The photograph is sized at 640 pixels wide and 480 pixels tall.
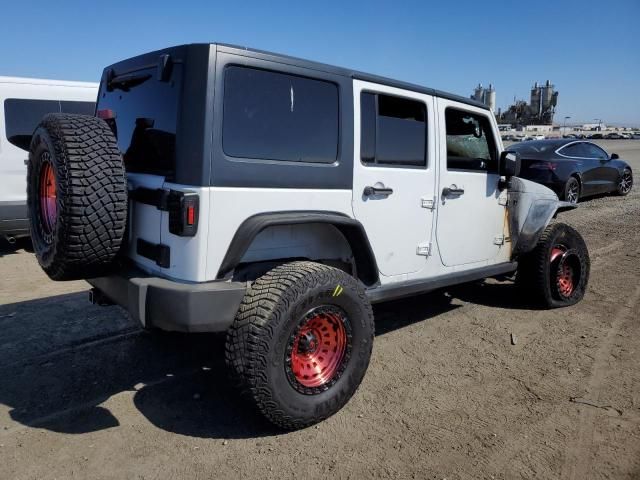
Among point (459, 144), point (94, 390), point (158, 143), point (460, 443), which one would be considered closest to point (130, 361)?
point (94, 390)

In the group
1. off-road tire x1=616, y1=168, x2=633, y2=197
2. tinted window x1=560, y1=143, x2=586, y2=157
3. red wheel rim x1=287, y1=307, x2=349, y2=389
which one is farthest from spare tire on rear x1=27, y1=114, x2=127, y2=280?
off-road tire x1=616, y1=168, x2=633, y2=197

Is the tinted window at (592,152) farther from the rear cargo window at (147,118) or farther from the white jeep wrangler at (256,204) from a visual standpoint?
the rear cargo window at (147,118)

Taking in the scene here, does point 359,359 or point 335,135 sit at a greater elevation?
point 335,135

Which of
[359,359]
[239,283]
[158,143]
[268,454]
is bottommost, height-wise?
[268,454]

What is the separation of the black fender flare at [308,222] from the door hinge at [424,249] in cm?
49

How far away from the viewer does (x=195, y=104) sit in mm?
2582

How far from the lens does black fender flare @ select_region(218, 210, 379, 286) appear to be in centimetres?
268

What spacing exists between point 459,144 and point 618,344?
2.13m

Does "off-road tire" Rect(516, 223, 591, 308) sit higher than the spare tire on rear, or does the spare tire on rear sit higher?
the spare tire on rear

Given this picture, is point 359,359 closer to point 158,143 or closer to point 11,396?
point 158,143

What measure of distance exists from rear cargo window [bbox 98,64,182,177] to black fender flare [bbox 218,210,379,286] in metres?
0.52

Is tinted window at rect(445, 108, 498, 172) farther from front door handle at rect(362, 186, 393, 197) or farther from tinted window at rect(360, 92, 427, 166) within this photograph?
front door handle at rect(362, 186, 393, 197)

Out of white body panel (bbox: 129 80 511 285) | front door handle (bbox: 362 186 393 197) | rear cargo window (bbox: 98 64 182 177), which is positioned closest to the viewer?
white body panel (bbox: 129 80 511 285)

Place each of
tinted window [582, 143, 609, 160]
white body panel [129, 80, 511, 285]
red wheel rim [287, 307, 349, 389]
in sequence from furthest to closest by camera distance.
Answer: tinted window [582, 143, 609, 160] < red wheel rim [287, 307, 349, 389] < white body panel [129, 80, 511, 285]
